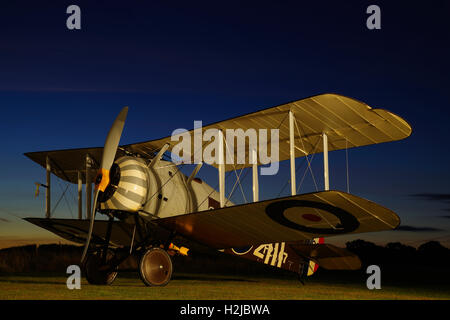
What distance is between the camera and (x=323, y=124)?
10.3 metres

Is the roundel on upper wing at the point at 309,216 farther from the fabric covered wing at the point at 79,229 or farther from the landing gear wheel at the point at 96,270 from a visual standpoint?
the fabric covered wing at the point at 79,229

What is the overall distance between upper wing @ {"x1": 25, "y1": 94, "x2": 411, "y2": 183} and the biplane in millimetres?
21

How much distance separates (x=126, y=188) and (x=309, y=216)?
386cm

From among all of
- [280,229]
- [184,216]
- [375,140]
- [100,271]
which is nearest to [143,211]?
[184,216]

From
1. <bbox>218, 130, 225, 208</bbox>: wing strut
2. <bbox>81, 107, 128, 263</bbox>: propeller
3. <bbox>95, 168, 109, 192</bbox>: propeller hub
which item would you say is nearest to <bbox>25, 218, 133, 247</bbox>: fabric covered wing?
<bbox>81, 107, 128, 263</bbox>: propeller

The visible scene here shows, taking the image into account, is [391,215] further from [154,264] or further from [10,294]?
[10,294]

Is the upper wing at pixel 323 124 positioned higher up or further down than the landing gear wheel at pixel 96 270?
higher up

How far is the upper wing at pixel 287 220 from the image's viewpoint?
855cm

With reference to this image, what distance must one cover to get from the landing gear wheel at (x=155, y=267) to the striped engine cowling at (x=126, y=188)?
42.0 inches

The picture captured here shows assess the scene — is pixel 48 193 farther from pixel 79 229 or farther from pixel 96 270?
pixel 96 270

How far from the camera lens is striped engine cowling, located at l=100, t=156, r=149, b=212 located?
965 cm

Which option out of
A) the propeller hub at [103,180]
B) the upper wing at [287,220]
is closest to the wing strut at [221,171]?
the upper wing at [287,220]

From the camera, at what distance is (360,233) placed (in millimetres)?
9734
